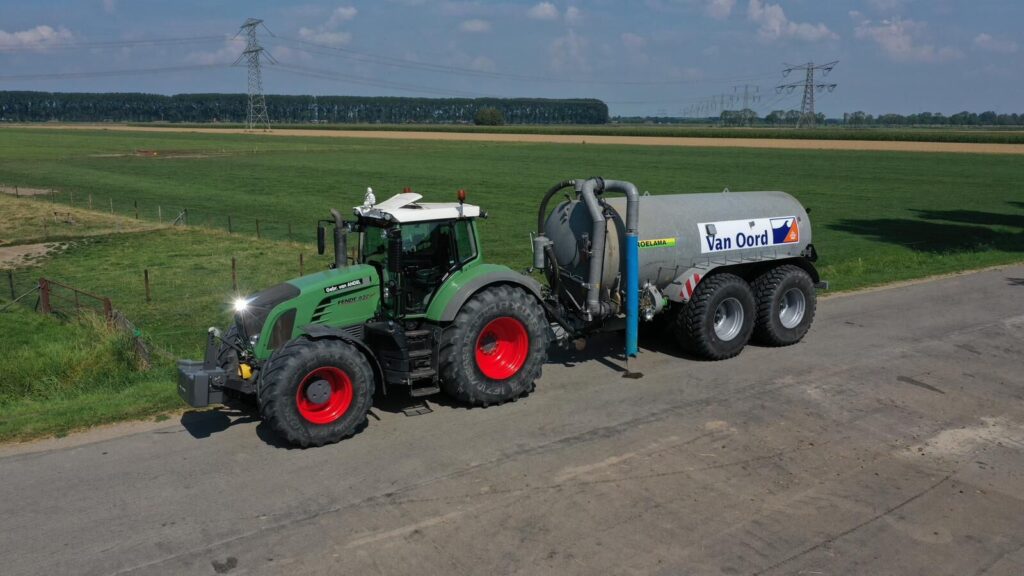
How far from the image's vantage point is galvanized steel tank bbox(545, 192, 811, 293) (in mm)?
12180

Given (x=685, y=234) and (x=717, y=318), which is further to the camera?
(x=717, y=318)

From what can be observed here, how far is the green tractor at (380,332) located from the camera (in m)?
9.00

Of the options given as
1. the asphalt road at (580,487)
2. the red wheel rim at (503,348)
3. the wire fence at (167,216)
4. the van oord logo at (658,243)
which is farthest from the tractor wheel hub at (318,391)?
the wire fence at (167,216)

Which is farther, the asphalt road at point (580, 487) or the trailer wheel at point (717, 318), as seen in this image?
the trailer wheel at point (717, 318)

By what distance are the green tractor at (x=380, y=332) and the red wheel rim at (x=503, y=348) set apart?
15 millimetres

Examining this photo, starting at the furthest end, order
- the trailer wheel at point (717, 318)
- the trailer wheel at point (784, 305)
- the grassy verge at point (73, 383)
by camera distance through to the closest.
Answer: the trailer wheel at point (784, 305), the trailer wheel at point (717, 318), the grassy verge at point (73, 383)

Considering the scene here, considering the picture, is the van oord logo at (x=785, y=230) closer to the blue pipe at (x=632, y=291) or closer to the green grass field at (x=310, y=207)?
the blue pipe at (x=632, y=291)

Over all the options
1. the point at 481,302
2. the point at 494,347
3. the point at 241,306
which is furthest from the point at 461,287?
the point at 241,306

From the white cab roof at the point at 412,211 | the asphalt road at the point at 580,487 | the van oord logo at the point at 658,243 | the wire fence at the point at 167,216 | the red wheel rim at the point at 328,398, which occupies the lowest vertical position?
the asphalt road at the point at 580,487

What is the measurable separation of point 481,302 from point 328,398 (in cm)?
217

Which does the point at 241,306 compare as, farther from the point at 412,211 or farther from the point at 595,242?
the point at 595,242

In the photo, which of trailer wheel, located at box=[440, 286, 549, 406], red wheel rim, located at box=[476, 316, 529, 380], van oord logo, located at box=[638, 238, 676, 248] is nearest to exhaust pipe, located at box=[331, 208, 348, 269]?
trailer wheel, located at box=[440, 286, 549, 406]

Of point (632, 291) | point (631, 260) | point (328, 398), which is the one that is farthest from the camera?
point (632, 291)

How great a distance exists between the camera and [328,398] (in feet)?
30.2
